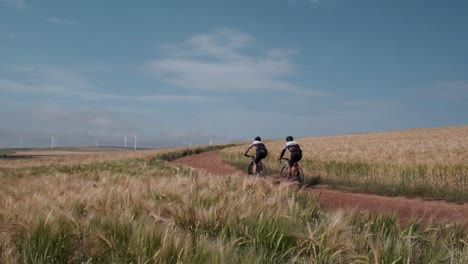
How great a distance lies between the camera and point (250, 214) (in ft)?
16.2

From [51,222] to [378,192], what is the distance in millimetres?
14554

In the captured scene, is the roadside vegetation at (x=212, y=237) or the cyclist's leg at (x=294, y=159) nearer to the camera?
the roadside vegetation at (x=212, y=237)

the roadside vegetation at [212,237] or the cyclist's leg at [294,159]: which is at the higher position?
the cyclist's leg at [294,159]

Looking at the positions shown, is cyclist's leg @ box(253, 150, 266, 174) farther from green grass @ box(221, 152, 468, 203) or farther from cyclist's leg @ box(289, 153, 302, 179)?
cyclist's leg @ box(289, 153, 302, 179)

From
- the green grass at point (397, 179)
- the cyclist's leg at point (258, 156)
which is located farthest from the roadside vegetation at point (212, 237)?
the cyclist's leg at point (258, 156)

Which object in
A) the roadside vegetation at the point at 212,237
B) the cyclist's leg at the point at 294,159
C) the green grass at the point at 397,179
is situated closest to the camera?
the roadside vegetation at the point at 212,237

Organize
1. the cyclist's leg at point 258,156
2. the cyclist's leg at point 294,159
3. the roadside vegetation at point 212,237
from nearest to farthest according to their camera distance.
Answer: the roadside vegetation at point 212,237, the cyclist's leg at point 294,159, the cyclist's leg at point 258,156

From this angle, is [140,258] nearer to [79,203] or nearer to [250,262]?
[250,262]

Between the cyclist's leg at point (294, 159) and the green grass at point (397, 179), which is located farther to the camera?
the cyclist's leg at point (294, 159)

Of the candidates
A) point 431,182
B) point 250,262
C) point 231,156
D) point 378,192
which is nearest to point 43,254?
point 250,262

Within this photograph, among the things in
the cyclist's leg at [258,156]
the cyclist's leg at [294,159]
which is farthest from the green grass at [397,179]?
the cyclist's leg at [258,156]

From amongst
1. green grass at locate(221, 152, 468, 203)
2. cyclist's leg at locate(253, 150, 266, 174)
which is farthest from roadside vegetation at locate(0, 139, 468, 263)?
cyclist's leg at locate(253, 150, 266, 174)

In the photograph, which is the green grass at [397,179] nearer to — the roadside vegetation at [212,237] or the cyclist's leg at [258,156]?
the cyclist's leg at [258,156]

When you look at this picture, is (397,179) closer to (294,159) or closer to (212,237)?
(294,159)
